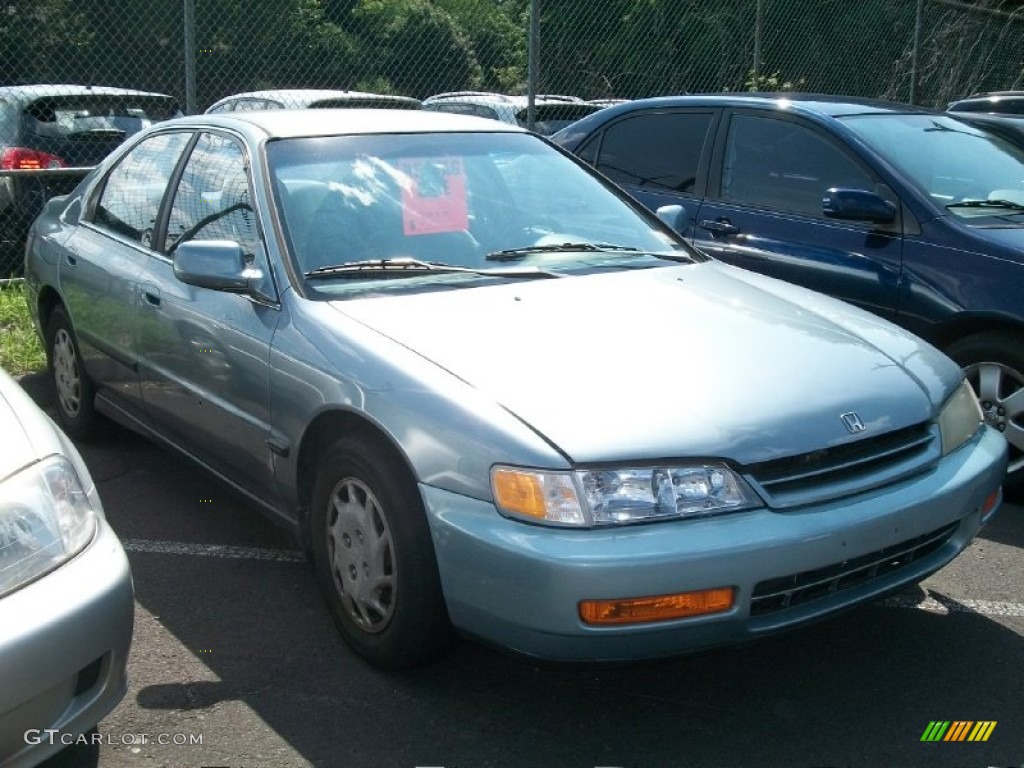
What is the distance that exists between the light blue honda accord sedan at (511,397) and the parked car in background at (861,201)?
1137 millimetres

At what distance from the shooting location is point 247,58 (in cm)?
1375

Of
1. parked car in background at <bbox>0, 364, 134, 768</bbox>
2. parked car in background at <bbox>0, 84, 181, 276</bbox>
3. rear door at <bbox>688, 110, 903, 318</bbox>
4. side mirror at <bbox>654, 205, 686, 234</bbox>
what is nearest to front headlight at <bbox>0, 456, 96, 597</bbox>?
parked car in background at <bbox>0, 364, 134, 768</bbox>

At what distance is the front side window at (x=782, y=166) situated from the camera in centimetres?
555

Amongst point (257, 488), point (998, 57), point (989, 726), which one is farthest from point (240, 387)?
point (998, 57)

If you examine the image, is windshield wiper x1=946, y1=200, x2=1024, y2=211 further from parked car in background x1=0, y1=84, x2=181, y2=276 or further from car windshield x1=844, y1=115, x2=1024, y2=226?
parked car in background x1=0, y1=84, x2=181, y2=276

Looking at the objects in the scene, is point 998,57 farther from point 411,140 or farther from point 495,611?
point 495,611

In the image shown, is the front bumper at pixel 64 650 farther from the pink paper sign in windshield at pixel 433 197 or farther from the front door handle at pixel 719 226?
the front door handle at pixel 719 226

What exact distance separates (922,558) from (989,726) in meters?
0.47

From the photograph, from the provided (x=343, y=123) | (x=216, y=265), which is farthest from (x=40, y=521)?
(x=343, y=123)

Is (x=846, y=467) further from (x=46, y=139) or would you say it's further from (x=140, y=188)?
(x=46, y=139)

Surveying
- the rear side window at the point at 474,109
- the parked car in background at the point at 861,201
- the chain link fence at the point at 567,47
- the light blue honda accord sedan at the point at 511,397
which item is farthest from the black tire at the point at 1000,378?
the rear side window at the point at 474,109

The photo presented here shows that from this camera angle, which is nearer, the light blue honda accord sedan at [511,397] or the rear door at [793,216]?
the light blue honda accord sedan at [511,397]

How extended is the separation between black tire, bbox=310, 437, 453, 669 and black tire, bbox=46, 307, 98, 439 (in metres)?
2.22

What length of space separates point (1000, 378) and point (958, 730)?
6.84ft
